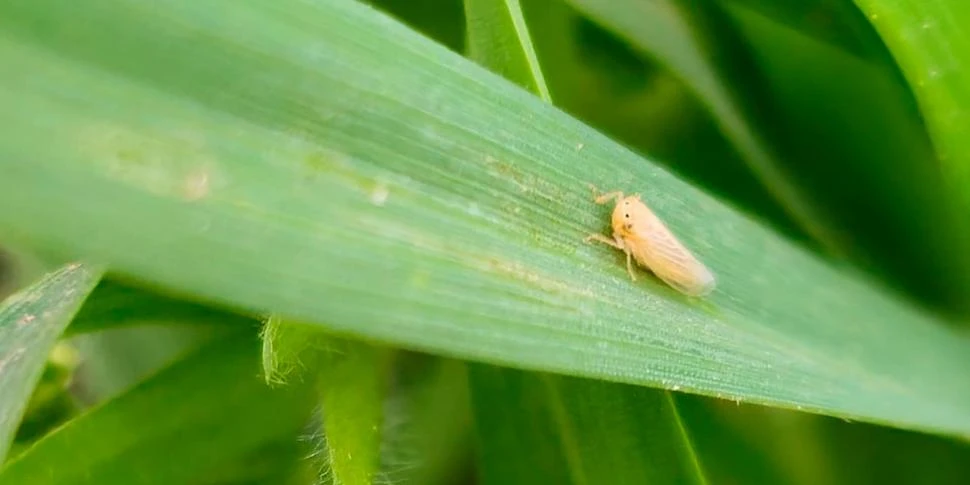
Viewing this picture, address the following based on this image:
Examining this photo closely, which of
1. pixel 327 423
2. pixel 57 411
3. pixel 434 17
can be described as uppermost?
pixel 434 17

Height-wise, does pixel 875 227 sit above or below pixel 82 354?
above

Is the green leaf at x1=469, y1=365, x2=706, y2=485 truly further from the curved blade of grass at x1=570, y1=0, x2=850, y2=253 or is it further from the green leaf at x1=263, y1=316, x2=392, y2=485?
the curved blade of grass at x1=570, y1=0, x2=850, y2=253

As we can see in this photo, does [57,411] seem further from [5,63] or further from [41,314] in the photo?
[5,63]

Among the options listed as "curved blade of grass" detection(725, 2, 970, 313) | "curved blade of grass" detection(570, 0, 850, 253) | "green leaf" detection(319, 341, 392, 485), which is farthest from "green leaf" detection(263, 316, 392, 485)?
"curved blade of grass" detection(725, 2, 970, 313)

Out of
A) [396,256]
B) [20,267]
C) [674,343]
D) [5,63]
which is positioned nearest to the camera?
[5,63]

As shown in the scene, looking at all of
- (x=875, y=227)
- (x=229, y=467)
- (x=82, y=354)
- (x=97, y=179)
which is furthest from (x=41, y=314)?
(x=875, y=227)

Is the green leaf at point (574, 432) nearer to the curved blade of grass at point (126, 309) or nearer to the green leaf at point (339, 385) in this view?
the green leaf at point (339, 385)

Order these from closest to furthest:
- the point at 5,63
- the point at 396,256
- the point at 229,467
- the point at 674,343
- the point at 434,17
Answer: the point at 5,63, the point at 396,256, the point at 674,343, the point at 229,467, the point at 434,17
